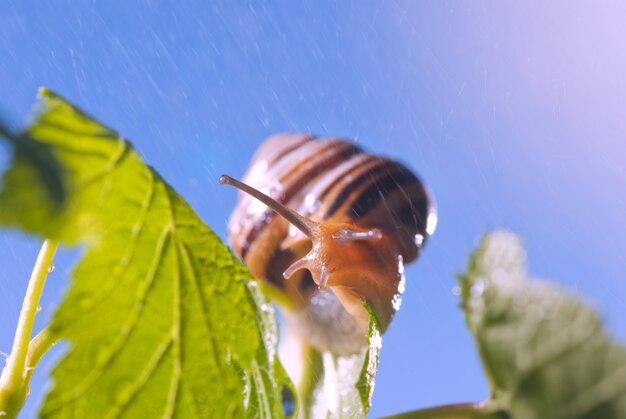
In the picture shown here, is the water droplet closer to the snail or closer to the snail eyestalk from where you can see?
the snail

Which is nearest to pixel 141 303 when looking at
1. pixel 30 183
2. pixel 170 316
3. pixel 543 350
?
pixel 170 316

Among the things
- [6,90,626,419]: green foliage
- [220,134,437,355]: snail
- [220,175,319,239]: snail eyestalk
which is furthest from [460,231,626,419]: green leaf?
[220,175,319,239]: snail eyestalk

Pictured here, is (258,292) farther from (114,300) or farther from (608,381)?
(608,381)

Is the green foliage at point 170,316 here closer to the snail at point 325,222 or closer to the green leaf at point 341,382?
the green leaf at point 341,382

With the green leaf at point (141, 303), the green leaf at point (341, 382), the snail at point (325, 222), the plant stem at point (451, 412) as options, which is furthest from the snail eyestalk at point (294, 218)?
the plant stem at point (451, 412)

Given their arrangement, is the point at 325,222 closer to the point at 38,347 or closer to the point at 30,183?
the point at 38,347

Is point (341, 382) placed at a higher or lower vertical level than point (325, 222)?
lower
